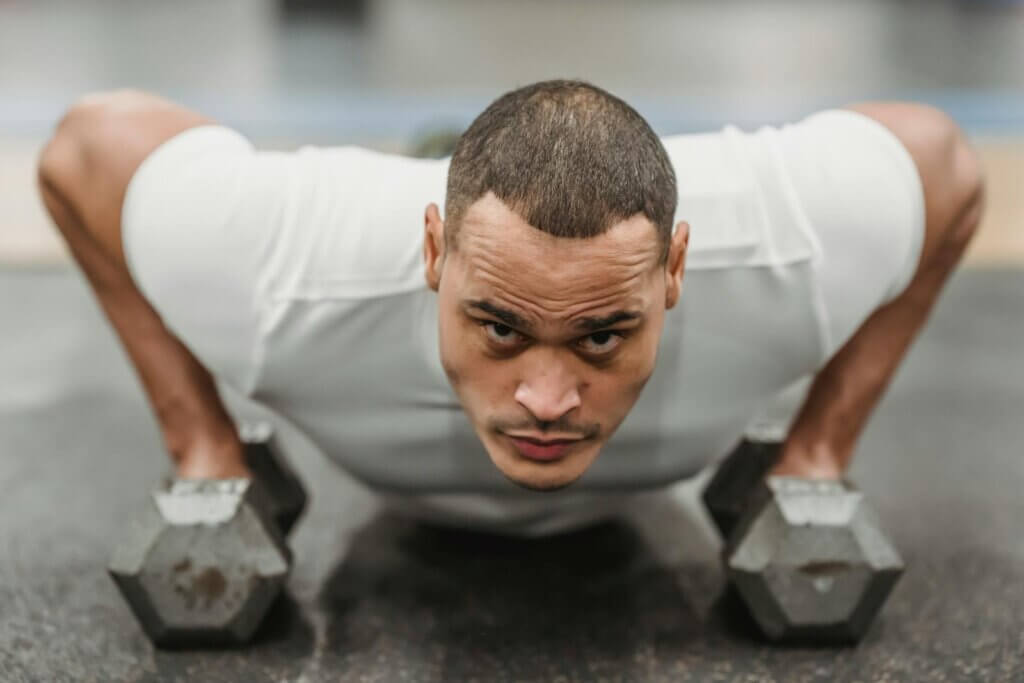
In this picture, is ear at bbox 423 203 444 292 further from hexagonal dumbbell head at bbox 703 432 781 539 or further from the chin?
hexagonal dumbbell head at bbox 703 432 781 539

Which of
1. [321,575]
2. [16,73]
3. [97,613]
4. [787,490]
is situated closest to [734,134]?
[787,490]

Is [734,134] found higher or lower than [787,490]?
higher

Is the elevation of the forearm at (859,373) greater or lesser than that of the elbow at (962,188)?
lesser

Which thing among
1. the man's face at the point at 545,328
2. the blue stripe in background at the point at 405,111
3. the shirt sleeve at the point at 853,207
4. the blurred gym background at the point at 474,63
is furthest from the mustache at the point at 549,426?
the blue stripe in background at the point at 405,111

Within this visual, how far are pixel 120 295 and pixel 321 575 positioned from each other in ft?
A: 1.08

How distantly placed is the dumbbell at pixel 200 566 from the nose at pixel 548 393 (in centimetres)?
33

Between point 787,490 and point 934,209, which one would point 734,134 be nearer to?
point 934,209

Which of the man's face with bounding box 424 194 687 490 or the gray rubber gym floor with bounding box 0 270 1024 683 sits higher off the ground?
the man's face with bounding box 424 194 687 490

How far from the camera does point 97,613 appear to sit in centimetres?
114

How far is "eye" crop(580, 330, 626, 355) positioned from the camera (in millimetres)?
868

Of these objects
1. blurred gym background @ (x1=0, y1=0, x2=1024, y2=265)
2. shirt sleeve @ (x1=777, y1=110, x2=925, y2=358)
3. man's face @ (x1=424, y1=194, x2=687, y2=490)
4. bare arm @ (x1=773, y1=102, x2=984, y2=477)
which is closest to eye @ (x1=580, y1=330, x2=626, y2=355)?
man's face @ (x1=424, y1=194, x2=687, y2=490)

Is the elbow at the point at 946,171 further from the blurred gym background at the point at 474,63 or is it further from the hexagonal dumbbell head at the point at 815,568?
the blurred gym background at the point at 474,63

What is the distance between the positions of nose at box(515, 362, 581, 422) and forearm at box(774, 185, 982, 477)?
1.20 feet

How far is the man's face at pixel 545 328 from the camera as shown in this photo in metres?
0.83
